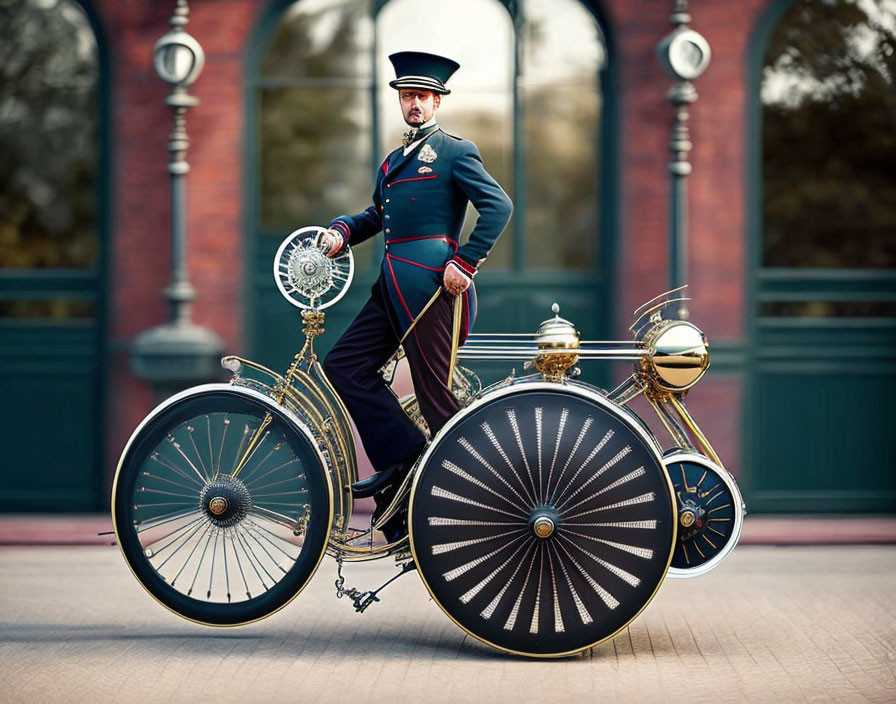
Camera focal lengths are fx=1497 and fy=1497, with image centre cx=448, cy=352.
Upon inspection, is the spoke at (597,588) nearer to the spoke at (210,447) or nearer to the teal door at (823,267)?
the spoke at (210,447)

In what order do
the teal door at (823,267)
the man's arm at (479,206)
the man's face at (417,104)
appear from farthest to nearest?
the teal door at (823,267), the man's face at (417,104), the man's arm at (479,206)

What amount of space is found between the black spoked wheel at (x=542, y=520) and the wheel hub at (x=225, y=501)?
76 cm

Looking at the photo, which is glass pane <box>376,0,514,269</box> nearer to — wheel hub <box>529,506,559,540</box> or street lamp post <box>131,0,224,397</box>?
street lamp post <box>131,0,224,397</box>

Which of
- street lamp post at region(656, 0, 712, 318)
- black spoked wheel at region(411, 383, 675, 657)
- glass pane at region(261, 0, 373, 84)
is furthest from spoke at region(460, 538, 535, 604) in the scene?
glass pane at region(261, 0, 373, 84)

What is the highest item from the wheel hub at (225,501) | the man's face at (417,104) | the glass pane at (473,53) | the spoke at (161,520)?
the glass pane at (473,53)

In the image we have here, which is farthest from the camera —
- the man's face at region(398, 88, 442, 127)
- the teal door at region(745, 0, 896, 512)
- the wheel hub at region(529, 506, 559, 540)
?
the teal door at region(745, 0, 896, 512)

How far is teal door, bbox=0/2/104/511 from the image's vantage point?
1088 centimetres

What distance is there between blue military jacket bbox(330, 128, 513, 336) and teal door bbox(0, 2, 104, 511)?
5188 mm

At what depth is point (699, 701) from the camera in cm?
537

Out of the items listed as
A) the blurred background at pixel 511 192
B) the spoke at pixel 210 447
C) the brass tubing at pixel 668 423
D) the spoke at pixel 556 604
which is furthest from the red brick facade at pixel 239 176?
the spoke at pixel 556 604

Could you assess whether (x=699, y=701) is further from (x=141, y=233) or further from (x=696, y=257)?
(x=141, y=233)

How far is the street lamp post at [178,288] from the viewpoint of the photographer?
1038cm

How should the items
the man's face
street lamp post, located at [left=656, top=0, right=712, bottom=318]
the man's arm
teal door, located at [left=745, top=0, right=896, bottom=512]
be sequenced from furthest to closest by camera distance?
teal door, located at [left=745, top=0, right=896, bottom=512]
street lamp post, located at [left=656, top=0, right=712, bottom=318]
the man's face
the man's arm

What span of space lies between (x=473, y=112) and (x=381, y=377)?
5.04 metres
